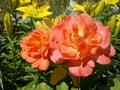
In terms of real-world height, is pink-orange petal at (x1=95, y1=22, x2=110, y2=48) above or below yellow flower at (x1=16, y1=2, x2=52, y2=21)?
above

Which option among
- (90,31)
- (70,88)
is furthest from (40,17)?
(90,31)

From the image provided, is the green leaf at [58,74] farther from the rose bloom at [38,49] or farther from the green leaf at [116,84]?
the green leaf at [116,84]

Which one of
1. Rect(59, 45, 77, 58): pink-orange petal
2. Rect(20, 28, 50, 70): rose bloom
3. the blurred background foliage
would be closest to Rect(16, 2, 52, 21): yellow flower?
the blurred background foliage

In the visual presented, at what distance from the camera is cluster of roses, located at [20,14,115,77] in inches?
49.3

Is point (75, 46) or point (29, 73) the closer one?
point (75, 46)

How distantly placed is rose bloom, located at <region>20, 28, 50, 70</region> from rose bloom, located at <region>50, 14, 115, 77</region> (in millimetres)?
33

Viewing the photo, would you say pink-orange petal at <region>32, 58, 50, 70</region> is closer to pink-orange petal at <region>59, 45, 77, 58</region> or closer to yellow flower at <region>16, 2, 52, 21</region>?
pink-orange petal at <region>59, 45, 77, 58</region>

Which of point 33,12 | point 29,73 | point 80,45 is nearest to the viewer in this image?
point 80,45

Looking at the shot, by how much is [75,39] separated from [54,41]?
69 millimetres

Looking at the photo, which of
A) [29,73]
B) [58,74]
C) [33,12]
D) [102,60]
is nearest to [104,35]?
[102,60]

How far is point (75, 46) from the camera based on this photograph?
126 centimetres

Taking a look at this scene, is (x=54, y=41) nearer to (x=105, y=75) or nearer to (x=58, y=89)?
(x=58, y=89)

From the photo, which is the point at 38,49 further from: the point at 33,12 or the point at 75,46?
the point at 33,12

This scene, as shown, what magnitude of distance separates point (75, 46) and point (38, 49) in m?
0.14
